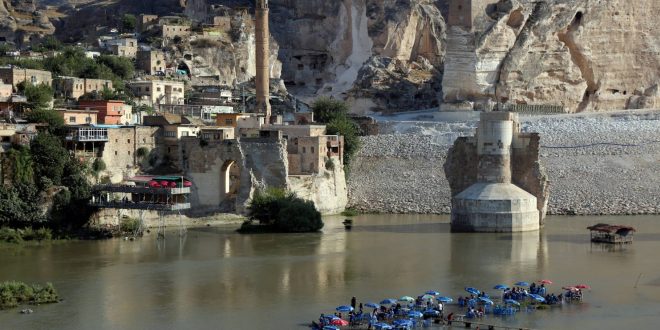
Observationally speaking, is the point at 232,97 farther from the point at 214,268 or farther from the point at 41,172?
the point at 214,268

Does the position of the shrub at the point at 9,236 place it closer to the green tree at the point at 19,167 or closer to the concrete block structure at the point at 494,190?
the green tree at the point at 19,167

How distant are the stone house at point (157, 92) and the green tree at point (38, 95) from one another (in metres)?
7.85

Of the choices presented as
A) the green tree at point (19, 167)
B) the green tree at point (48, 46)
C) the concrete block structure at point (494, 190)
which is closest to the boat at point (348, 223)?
the concrete block structure at point (494, 190)

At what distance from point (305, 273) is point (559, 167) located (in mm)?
19912

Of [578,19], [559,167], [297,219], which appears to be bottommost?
[297,219]

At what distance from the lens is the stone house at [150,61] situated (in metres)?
68.2

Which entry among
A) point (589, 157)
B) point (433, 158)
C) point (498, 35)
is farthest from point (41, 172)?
point (498, 35)

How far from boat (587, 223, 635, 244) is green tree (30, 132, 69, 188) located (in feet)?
54.0

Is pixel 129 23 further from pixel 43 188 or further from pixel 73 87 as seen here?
pixel 43 188

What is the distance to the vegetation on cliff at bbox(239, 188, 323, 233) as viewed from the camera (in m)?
47.1

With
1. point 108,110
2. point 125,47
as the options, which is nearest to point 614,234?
point 108,110

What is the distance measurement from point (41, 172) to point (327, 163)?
11679mm

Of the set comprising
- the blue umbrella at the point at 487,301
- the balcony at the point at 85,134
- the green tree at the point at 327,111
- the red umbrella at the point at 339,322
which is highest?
the green tree at the point at 327,111

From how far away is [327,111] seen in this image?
205 ft
